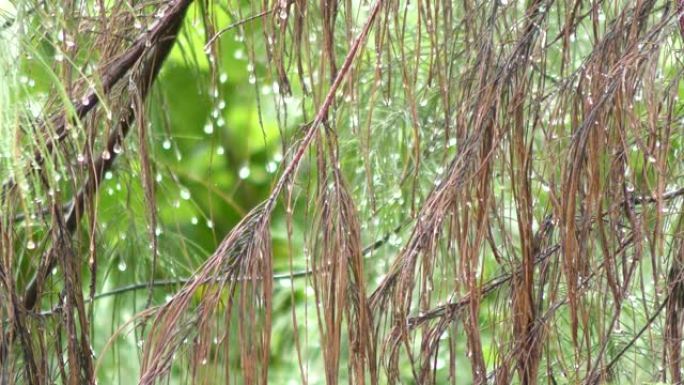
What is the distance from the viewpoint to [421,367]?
1323 millimetres

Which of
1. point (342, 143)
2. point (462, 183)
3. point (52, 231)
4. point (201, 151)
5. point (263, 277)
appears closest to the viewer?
point (263, 277)

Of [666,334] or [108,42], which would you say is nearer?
[666,334]

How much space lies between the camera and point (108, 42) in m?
1.50

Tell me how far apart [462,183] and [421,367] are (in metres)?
0.21

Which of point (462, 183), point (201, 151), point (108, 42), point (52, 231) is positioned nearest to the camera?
point (462, 183)

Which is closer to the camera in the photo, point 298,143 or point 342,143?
point 298,143

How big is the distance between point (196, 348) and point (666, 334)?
1.69 feet

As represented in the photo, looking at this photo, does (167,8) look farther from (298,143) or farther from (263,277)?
(263,277)

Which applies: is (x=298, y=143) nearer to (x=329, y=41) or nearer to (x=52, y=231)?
(x=329, y=41)

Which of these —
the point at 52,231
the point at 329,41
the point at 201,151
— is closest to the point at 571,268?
the point at 329,41

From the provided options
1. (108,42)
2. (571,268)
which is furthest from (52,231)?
(571,268)

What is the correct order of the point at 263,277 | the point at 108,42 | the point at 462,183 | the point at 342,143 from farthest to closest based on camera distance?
1. the point at 342,143
2. the point at 108,42
3. the point at 462,183
4. the point at 263,277

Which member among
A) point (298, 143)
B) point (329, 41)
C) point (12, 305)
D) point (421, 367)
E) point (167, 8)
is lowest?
point (421, 367)

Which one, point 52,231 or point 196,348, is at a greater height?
point 52,231
